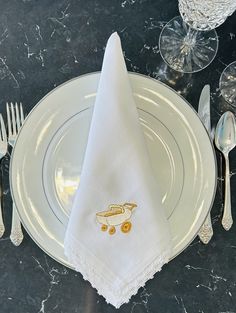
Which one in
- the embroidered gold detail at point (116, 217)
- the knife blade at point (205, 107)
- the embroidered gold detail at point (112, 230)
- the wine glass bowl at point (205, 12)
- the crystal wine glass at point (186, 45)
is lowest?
the embroidered gold detail at point (112, 230)

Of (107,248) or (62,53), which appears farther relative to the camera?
(62,53)

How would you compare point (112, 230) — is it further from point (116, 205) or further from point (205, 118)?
point (205, 118)

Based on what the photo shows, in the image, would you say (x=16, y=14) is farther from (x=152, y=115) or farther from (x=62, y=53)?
(x=152, y=115)

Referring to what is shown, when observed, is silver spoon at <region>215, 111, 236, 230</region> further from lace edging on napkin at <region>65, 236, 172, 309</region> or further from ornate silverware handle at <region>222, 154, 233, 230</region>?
lace edging on napkin at <region>65, 236, 172, 309</region>

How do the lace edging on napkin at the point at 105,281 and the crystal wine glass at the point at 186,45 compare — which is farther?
the crystal wine glass at the point at 186,45

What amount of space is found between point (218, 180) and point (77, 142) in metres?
0.20

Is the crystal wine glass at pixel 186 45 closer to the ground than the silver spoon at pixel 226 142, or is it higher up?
higher up

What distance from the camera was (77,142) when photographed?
0.73 m

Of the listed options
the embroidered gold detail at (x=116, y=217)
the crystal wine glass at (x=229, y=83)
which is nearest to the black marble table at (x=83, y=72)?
the crystal wine glass at (x=229, y=83)

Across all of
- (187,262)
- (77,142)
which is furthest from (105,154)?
(187,262)

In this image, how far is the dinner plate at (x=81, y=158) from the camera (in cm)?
70

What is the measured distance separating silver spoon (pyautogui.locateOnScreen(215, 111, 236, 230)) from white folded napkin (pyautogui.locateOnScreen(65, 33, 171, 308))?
107 mm

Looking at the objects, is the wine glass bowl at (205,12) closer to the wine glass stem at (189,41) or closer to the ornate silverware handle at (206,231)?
the wine glass stem at (189,41)

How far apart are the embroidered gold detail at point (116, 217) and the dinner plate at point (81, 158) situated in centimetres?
7
